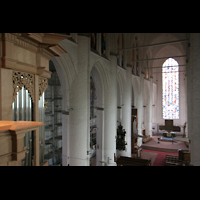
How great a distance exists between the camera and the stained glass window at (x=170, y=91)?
26.1m

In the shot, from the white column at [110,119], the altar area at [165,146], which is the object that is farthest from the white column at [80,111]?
the altar area at [165,146]

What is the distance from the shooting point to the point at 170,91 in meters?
26.4

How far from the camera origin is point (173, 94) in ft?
86.1

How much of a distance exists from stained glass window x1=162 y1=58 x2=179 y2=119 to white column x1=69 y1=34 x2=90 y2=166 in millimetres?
21141

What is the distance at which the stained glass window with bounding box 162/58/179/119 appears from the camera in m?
26.1

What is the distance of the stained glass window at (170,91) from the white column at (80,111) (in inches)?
832

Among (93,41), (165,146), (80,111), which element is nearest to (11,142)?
(80,111)

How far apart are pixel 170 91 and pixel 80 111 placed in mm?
22038

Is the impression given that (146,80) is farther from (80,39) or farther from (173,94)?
(80,39)

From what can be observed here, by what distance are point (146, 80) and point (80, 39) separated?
52.8 feet

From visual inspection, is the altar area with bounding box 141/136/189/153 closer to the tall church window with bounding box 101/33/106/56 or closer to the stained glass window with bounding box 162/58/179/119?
the stained glass window with bounding box 162/58/179/119

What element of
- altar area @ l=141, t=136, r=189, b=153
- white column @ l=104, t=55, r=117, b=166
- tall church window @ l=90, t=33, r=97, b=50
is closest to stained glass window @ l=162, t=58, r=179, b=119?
altar area @ l=141, t=136, r=189, b=153

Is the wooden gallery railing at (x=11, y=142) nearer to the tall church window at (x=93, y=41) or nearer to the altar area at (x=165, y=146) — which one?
the tall church window at (x=93, y=41)
